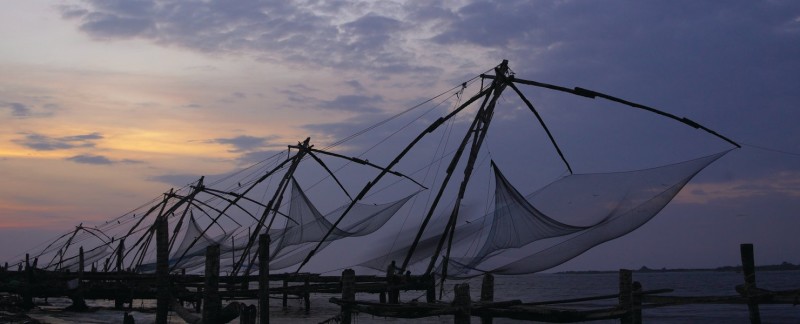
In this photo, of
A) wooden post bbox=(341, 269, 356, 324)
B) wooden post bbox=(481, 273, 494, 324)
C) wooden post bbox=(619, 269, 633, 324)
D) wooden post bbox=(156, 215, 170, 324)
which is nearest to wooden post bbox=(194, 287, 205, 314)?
wooden post bbox=(156, 215, 170, 324)

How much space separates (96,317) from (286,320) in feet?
19.5

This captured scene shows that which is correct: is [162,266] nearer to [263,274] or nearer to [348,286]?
[263,274]

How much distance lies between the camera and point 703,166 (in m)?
10.0

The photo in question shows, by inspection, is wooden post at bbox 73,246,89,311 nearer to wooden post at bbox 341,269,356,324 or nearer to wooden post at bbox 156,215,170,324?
wooden post at bbox 156,215,170,324

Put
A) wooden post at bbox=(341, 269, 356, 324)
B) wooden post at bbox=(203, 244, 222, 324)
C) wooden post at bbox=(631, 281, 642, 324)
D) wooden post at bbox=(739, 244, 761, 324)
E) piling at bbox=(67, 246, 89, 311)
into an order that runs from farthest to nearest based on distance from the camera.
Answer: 1. piling at bbox=(67, 246, 89, 311)
2. wooden post at bbox=(203, 244, 222, 324)
3. wooden post at bbox=(341, 269, 356, 324)
4. wooden post at bbox=(739, 244, 761, 324)
5. wooden post at bbox=(631, 281, 642, 324)

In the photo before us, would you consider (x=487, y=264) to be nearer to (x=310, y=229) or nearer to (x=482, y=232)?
(x=482, y=232)

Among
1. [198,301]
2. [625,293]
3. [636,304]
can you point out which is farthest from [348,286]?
[198,301]

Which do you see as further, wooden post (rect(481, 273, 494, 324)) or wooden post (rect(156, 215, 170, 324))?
wooden post (rect(156, 215, 170, 324))

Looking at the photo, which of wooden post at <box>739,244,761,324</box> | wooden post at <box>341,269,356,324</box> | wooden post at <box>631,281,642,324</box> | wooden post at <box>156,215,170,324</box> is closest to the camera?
wooden post at <box>631,281,642,324</box>

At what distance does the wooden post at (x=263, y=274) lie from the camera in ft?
40.2

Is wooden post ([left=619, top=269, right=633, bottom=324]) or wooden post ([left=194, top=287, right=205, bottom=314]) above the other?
wooden post ([left=619, top=269, right=633, bottom=324])

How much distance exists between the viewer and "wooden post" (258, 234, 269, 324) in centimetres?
1226

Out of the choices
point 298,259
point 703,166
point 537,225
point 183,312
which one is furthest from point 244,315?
point 298,259

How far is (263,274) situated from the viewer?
1262 cm
